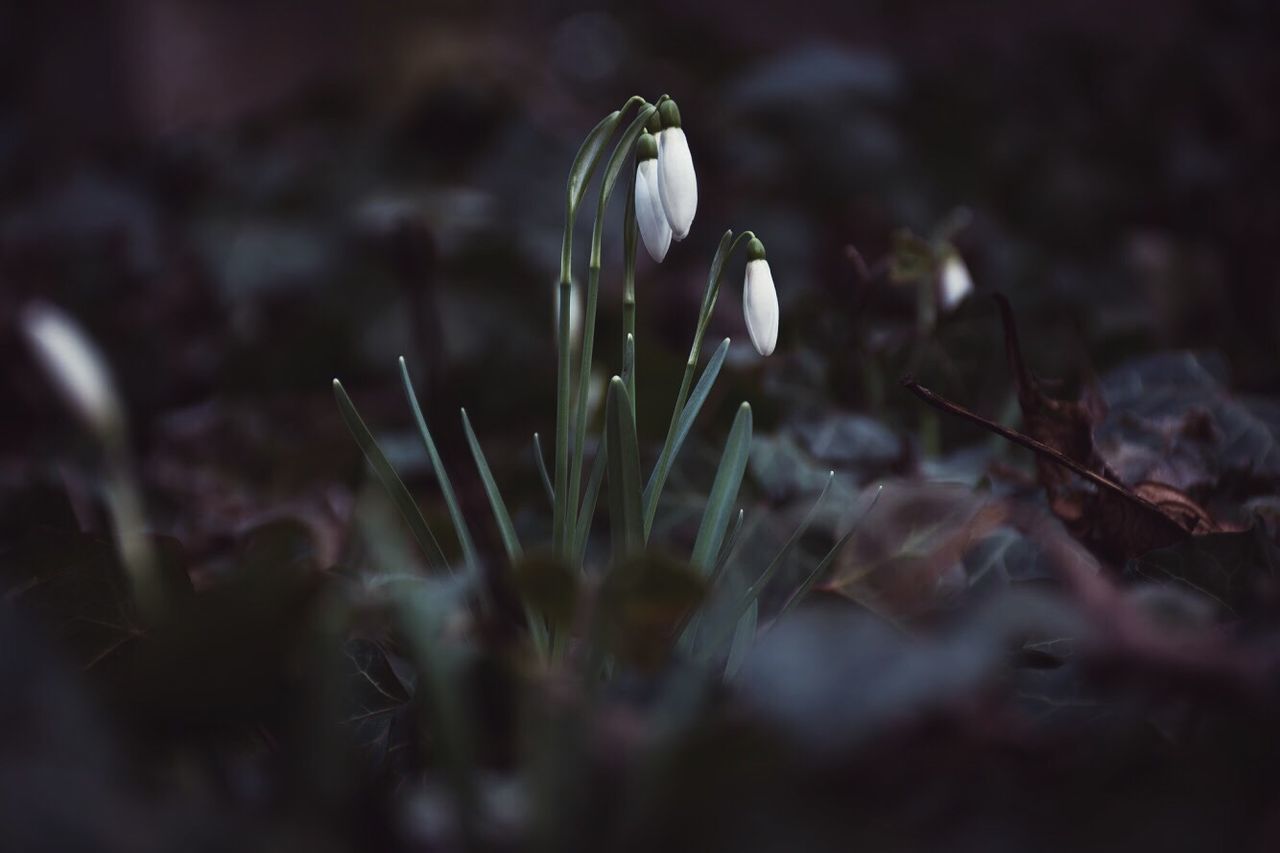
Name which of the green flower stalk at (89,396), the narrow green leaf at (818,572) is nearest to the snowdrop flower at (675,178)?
the narrow green leaf at (818,572)

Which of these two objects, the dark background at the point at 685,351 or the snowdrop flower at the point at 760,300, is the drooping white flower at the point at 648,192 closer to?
the snowdrop flower at the point at 760,300

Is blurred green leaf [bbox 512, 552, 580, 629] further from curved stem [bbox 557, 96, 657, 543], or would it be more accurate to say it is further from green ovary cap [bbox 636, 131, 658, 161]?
green ovary cap [bbox 636, 131, 658, 161]

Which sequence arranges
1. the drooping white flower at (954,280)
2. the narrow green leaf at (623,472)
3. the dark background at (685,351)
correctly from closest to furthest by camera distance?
the dark background at (685,351) → the narrow green leaf at (623,472) → the drooping white flower at (954,280)

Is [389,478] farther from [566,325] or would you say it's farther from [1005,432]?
[1005,432]

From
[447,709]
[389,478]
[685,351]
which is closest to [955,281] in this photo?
[685,351]

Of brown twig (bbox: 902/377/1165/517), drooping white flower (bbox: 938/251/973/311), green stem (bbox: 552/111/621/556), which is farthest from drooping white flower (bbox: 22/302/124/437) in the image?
drooping white flower (bbox: 938/251/973/311)

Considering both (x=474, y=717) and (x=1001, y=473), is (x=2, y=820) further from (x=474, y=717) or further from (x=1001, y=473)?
(x=1001, y=473)

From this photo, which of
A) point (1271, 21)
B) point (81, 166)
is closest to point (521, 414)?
point (81, 166)
